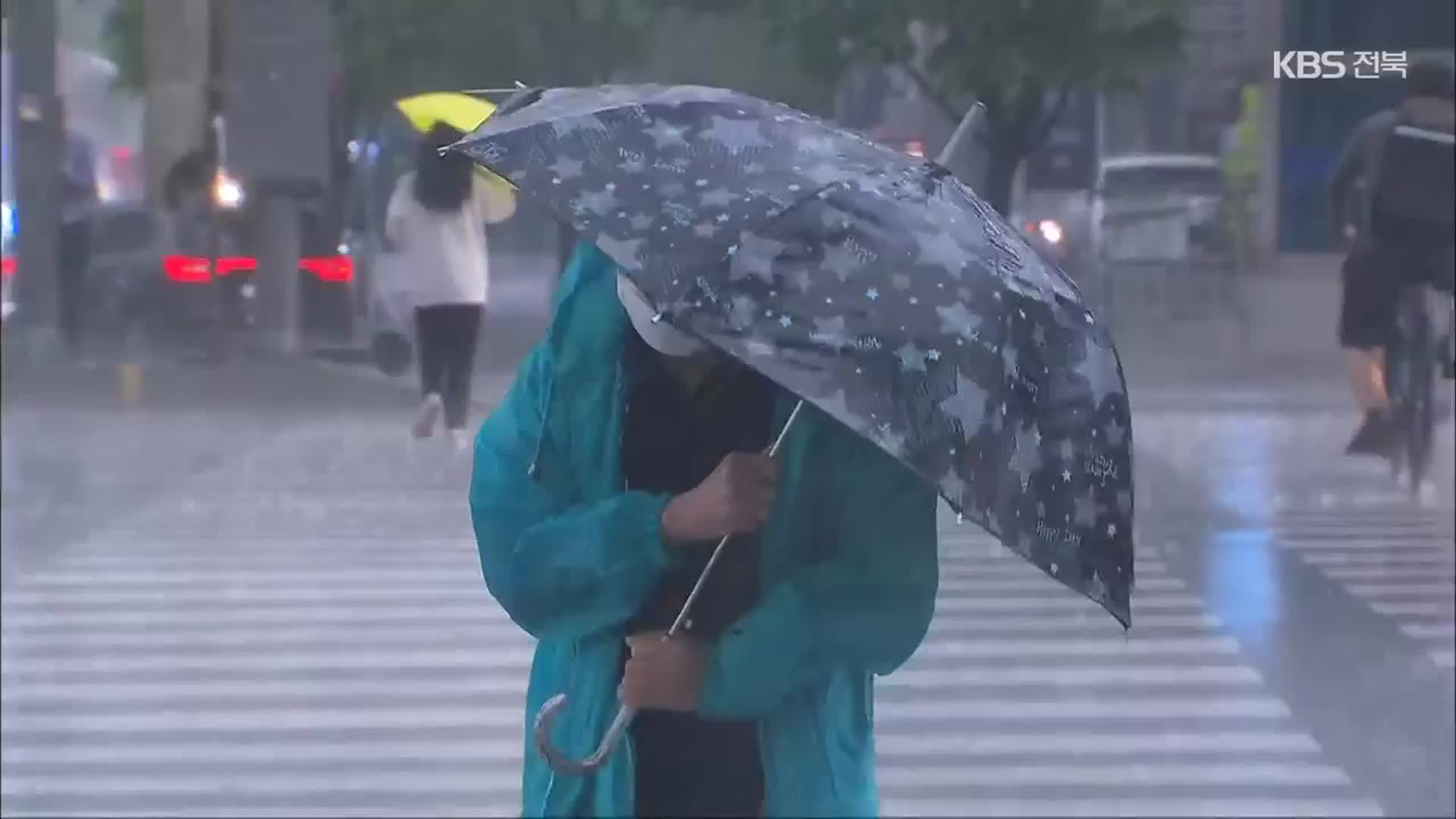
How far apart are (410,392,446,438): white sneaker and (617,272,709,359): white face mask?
3.27 m

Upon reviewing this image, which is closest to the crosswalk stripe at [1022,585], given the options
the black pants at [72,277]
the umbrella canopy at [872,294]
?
the black pants at [72,277]

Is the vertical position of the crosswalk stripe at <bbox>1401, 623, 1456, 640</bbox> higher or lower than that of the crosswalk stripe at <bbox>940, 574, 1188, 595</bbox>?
lower

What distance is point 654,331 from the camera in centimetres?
245

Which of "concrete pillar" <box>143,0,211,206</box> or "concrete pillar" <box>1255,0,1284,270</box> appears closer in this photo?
"concrete pillar" <box>1255,0,1284,270</box>

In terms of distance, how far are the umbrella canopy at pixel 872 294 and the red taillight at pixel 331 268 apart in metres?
3.12

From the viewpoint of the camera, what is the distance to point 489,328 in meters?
5.54

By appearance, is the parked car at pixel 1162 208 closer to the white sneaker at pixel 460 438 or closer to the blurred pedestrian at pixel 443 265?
the blurred pedestrian at pixel 443 265

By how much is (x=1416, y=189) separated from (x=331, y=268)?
9.56 feet

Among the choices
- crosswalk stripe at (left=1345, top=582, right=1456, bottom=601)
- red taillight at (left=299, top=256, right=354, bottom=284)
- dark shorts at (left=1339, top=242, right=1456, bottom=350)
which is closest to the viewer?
red taillight at (left=299, top=256, right=354, bottom=284)

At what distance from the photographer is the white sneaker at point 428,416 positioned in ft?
18.8

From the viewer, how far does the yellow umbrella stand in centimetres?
510

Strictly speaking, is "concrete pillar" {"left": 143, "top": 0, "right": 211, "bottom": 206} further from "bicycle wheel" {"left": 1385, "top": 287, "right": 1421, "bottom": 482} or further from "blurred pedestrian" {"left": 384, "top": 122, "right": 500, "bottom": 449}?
"bicycle wheel" {"left": 1385, "top": 287, "right": 1421, "bottom": 482}

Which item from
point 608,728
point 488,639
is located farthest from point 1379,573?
point 608,728

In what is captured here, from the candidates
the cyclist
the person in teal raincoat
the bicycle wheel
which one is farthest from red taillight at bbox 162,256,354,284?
the person in teal raincoat
